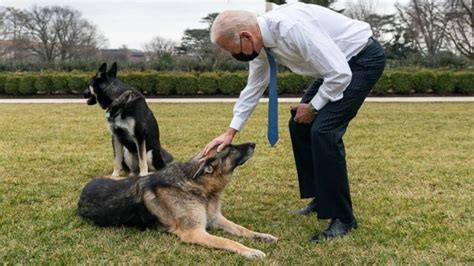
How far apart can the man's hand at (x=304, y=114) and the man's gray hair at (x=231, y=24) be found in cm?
71

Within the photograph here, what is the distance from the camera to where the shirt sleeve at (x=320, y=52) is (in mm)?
3014

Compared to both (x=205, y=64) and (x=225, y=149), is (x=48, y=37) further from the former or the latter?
(x=225, y=149)

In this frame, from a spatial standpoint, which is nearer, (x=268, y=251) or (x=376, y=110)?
(x=268, y=251)

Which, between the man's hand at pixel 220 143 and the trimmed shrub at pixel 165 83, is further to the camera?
the trimmed shrub at pixel 165 83

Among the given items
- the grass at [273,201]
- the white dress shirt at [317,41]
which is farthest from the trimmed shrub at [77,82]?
the white dress shirt at [317,41]

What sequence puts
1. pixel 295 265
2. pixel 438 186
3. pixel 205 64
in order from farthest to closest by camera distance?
pixel 205 64 → pixel 438 186 → pixel 295 265

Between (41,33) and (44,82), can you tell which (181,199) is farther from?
(41,33)

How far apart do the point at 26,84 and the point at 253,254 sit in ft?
64.1

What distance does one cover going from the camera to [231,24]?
2990 millimetres

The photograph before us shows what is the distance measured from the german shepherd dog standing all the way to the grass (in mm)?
446

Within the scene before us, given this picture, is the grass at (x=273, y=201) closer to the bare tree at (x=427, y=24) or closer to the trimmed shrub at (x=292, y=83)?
the trimmed shrub at (x=292, y=83)

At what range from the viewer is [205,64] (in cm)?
2364

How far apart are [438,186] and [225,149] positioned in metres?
2.59

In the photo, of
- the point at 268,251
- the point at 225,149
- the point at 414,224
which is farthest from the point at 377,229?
the point at 225,149
